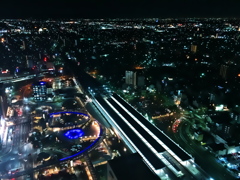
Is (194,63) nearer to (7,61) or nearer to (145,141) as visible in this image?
(145,141)

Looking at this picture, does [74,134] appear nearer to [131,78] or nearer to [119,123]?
[119,123]

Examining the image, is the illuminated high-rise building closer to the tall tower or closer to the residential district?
the residential district

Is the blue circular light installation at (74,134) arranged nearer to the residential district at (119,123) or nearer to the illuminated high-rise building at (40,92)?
the residential district at (119,123)

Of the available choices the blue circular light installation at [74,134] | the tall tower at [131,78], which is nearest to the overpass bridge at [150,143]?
the blue circular light installation at [74,134]

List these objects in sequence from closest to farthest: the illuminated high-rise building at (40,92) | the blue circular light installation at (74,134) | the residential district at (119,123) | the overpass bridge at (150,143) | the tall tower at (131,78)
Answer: the overpass bridge at (150,143), the residential district at (119,123), the blue circular light installation at (74,134), the illuminated high-rise building at (40,92), the tall tower at (131,78)

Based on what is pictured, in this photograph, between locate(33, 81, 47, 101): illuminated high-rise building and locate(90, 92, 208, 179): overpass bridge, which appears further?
locate(33, 81, 47, 101): illuminated high-rise building

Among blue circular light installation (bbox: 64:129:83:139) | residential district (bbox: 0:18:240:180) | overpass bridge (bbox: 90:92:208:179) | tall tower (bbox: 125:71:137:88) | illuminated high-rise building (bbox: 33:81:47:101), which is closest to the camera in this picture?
overpass bridge (bbox: 90:92:208:179)

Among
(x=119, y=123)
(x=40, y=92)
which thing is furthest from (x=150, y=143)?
(x=40, y=92)

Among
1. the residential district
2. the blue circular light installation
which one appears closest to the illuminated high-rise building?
the residential district
